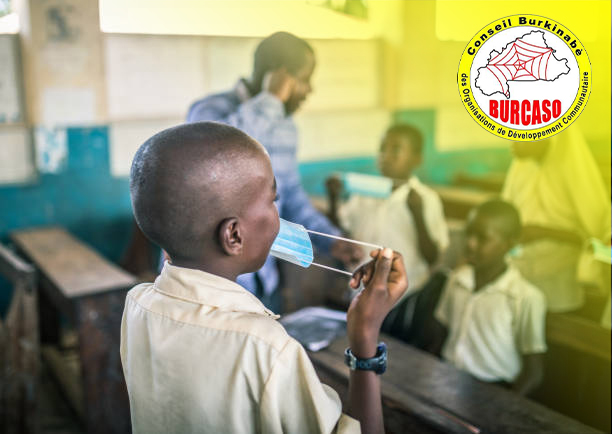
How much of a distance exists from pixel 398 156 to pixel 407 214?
253 mm

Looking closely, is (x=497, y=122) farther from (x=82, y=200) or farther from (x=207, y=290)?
(x=82, y=200)

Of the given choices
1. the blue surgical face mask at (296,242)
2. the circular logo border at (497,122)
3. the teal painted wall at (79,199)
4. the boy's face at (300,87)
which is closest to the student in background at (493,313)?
the boy's face at (300,87)

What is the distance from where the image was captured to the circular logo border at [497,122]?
0.70 m

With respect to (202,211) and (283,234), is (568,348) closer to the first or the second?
(283,234)

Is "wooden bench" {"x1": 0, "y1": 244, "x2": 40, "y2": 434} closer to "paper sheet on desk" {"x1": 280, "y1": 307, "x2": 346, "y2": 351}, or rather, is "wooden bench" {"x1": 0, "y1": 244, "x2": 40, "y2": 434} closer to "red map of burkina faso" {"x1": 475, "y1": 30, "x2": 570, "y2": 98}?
"paper sheet on desk" {"x1": 280, "y1": 307, "x2": 346, "y2": 351}

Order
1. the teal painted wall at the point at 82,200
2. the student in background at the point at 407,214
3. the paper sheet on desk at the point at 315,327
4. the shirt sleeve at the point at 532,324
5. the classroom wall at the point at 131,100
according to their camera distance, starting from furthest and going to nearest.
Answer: the teal painted wall at the point at 82,200
the classroom wall at the point at 131,100
the student in background at the point at 407,214
the shirt sleeve at the point at 532,324
the paper sheet on desk at the point at 315,327

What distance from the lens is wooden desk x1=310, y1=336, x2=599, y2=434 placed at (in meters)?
1.07

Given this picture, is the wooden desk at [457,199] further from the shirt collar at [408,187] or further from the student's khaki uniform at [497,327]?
the student's khaki uniform at [497,327]

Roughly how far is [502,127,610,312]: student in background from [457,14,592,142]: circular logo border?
0.81m

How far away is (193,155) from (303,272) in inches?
93.8

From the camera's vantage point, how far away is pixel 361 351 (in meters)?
0.78

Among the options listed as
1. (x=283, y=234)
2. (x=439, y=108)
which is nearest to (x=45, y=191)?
(x=439, y=108)

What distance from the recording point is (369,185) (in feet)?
8.43

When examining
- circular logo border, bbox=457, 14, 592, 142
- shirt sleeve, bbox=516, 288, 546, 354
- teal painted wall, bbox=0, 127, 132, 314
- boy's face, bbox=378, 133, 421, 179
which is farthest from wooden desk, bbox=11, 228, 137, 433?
circular logo border, bbox=457, 14, 592, 142
